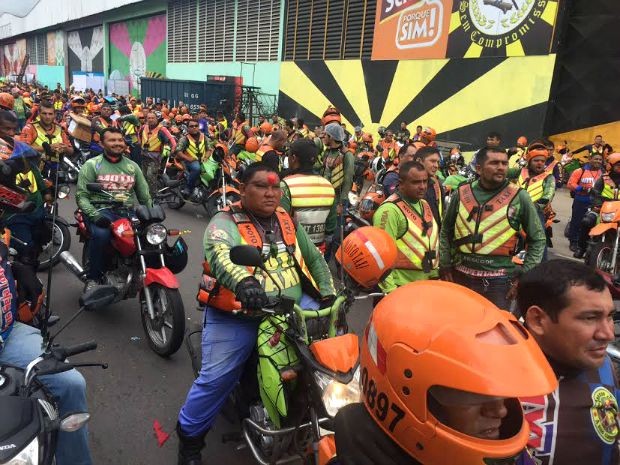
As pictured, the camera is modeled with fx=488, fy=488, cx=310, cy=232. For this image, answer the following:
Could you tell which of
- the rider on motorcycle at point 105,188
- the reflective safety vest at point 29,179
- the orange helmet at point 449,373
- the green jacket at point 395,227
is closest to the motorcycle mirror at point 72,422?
the orange helmet at point 449,373

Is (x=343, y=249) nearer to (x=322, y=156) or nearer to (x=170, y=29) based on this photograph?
(x=322, y=156)

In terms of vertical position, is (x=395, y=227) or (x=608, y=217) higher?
(x=395, y=227)

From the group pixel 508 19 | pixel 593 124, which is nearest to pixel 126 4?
pixel 508 19

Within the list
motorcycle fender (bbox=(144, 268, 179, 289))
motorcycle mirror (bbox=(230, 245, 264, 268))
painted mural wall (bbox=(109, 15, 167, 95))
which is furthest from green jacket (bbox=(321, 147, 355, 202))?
painted mural wall (bbox=(109, 15, 167, 95))

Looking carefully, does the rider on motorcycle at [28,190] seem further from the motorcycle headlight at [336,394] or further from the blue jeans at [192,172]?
the blue jeans at [192,172]

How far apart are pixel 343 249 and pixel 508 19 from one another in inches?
583

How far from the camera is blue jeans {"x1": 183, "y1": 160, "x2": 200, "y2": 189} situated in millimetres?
9961

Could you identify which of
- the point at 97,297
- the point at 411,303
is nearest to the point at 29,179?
the point at 97,297

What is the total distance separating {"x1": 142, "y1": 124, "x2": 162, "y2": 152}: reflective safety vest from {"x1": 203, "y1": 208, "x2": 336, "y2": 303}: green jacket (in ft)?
30.8

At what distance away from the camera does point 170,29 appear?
33.8 meters

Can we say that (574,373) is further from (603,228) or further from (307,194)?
(603,228)

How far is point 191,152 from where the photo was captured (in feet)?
33.3

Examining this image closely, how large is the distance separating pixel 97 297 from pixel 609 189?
786 centimetres

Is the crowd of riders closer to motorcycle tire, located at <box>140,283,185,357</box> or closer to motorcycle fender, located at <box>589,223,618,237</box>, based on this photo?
motorcycle fender, located at <box>589,223,618,237</box>
